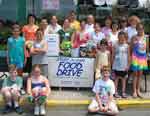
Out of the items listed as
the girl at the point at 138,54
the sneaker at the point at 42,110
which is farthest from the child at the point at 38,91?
the girl at the point at 138,54

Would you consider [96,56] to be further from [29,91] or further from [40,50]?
[29,91]

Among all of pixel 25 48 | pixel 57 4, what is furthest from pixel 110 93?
pixel 57 4

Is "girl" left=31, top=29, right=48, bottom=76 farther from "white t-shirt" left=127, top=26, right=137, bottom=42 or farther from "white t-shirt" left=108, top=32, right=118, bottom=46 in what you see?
"white t-shirt" left=127, top=26, right=137, bottom=42

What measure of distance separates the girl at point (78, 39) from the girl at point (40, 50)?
0.67m

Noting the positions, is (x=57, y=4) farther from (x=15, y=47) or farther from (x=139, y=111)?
(x=139, y=111)

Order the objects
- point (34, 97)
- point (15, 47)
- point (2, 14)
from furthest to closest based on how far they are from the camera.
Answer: point (2, 14)
point (15, 47)
point (34, 97)

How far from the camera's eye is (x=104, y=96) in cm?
1038

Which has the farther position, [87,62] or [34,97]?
[87,62]

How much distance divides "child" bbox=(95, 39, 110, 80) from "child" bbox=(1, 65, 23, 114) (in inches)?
69.9

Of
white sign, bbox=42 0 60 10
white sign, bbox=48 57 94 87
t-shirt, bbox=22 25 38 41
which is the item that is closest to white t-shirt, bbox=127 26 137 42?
white sign, bbox=48 57 94 87

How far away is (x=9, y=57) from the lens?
11.3 metres

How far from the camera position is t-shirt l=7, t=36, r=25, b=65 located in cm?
1123

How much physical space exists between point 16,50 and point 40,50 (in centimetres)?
51

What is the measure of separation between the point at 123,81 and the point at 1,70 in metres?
3.07
